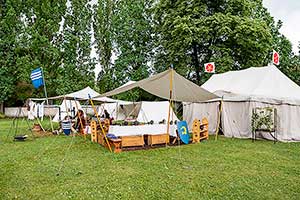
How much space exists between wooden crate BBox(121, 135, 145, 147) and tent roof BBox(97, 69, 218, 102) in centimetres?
139

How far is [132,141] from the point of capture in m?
8.12

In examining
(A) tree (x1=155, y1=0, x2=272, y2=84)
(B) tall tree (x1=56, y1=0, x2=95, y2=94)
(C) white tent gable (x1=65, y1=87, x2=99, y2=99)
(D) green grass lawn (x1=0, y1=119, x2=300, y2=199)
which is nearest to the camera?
(D) green grass lawn (x1=0, y1=119, x2=300, y2=199)

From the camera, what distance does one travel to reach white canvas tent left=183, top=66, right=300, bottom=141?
10.1 m

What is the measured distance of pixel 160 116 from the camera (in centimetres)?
1575

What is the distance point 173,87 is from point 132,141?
1988mm

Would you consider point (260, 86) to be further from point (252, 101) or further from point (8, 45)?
point (8, 45)

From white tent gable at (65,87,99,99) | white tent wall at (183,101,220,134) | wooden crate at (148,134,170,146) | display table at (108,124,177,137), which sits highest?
white tent gable at (65,87,99,99)

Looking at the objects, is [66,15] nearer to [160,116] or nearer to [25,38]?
[25,38]

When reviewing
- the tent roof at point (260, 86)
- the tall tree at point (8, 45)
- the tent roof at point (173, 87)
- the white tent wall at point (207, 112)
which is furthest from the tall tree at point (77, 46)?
the tent roof at point (173, 87)

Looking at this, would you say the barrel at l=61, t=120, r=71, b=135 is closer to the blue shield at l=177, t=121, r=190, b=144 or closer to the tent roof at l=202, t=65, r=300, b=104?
the blue shield at l=177, t=121, r=190, b=144

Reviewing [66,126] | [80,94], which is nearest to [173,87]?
[66,126]

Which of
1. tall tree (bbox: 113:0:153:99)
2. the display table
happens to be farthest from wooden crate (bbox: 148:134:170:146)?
tall tree (bbox: 113:0:153:99)

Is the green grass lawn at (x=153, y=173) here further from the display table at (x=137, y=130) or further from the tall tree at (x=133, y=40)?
the tall tree at (x=133, y=40)

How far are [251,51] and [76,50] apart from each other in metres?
14.7
